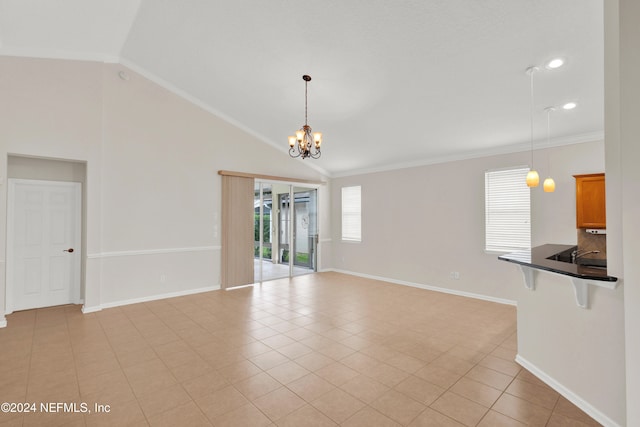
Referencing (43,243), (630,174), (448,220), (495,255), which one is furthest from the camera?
(448,220)

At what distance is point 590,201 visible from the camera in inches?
165

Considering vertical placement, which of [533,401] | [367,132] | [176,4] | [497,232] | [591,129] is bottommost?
[533,401]

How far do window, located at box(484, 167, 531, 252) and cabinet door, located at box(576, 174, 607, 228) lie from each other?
26.9 inches

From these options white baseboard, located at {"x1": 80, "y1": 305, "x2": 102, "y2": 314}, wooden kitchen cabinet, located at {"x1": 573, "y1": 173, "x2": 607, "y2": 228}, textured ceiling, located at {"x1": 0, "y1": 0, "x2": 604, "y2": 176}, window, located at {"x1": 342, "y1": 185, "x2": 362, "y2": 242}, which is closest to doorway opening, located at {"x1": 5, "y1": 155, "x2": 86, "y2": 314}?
white baseboard, located at {"x1": 80, "y1": 305, "x2": 102, "y2": 314}

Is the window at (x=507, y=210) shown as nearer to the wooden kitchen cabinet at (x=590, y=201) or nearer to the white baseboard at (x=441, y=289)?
the wooden kitchen cabinet at (x=590, y=201)

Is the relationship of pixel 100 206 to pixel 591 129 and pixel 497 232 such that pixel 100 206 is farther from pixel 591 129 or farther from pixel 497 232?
pixel 591 129

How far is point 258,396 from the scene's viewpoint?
2.45 m

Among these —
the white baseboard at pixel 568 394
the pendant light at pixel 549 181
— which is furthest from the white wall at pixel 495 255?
the pendant light at pixel 549 181

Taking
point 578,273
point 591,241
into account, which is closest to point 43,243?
point 578,273

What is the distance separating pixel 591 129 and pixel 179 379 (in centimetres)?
602

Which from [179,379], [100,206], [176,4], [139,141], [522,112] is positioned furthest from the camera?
[139,141]

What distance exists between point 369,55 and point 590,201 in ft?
12.1

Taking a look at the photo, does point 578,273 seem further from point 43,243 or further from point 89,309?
point 43,243

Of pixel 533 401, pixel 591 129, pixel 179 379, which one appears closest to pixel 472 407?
pixel 533 401
